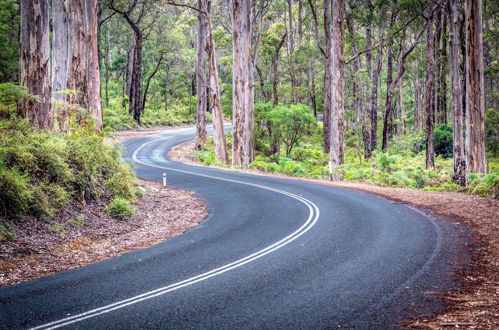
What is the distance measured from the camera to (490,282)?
23.5 feet

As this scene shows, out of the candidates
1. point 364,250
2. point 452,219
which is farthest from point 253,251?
point 452,219

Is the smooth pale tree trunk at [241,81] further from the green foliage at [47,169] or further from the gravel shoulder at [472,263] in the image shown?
the green foliage at [47,169]

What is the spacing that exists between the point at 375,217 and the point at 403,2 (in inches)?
765

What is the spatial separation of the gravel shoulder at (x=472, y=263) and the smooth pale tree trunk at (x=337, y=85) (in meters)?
7.54

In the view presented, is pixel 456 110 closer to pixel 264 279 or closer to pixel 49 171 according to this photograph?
pixel 264 279

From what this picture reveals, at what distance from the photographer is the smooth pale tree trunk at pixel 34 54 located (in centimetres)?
1280

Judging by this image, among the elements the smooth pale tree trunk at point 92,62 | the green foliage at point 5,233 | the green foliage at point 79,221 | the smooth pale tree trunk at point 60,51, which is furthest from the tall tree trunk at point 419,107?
the green foliage at point 5,233

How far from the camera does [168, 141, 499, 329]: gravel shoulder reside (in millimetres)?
5742

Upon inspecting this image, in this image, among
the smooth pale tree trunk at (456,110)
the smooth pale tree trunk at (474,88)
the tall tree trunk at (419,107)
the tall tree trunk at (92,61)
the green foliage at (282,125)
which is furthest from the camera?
the tall tree trunk at (419,107)

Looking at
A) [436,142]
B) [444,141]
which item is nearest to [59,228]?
[436,142]

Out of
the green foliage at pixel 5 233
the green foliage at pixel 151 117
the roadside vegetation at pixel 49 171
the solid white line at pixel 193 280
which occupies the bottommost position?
the solid white line at pixel 193 280

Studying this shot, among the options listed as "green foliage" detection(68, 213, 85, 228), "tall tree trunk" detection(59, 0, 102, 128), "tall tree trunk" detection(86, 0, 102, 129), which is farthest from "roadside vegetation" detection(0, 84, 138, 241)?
"tall tree trunk" detection(86, 0, 102, 129)

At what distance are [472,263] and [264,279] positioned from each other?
3980 mm

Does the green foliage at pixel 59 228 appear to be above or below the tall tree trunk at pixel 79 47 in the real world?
below
